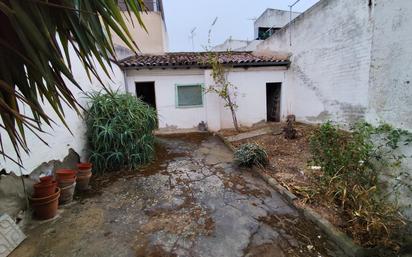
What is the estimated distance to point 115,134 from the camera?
14.8 feet

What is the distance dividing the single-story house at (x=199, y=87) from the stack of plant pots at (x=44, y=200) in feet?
17.7

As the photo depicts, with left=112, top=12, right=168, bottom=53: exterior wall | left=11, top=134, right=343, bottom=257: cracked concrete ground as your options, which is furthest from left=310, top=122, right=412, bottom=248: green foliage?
left=112, top=12, right=168, bottom=53: exterior wall

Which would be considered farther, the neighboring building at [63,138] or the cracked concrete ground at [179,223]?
the neighboring building at [63,138]

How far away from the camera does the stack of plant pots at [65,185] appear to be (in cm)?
324

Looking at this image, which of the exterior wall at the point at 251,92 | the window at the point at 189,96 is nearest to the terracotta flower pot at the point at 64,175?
the window at the point at 189,96

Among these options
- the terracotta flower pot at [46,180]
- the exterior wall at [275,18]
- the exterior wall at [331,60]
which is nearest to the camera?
the terracotta flower pot at [46,180]

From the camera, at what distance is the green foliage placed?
2350mm

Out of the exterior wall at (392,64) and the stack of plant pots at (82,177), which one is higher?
the exterior wall at (392,64)

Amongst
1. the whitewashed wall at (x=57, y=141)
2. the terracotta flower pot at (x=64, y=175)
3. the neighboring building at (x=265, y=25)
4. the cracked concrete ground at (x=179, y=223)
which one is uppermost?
the neighboring building at (x=265, y=25)

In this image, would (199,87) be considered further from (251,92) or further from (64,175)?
(64,175)

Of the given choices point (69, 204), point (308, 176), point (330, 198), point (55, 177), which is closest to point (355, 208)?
point (330, 198)

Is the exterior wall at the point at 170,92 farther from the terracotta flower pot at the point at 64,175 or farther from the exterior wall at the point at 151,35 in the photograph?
the terracotta flower pot at the point at 64,175

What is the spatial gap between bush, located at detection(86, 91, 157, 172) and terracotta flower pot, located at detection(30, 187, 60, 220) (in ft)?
5.40

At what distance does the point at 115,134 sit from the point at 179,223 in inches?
99.2
